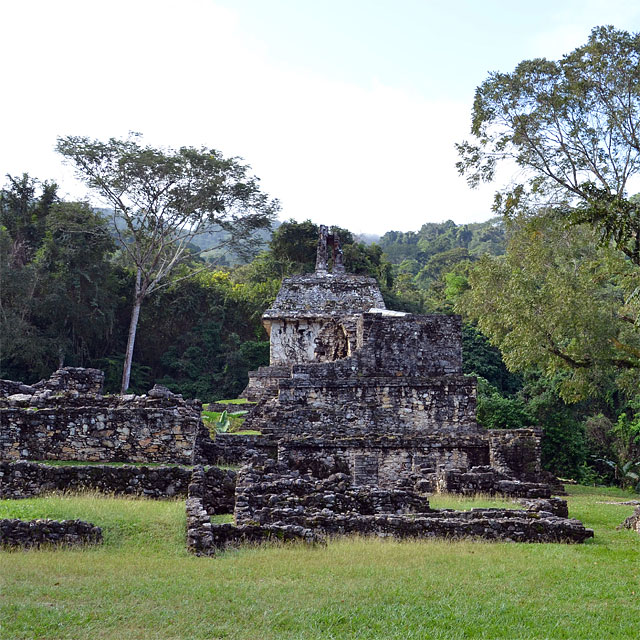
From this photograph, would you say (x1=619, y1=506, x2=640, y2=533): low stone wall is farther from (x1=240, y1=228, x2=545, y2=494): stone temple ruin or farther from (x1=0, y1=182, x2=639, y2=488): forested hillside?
(x1=0, y1=182, x2=639, y2=488): forested hillside

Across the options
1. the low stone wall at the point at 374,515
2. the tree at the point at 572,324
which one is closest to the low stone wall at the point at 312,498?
the low stone wall at the point at 374,515

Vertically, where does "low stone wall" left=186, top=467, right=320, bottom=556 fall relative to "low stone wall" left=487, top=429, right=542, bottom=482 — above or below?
below

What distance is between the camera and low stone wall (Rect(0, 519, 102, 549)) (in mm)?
8297

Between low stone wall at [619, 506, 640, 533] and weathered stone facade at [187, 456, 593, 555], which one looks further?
low stone wall at [619, 506, 640, 533]

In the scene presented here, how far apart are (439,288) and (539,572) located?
140ft

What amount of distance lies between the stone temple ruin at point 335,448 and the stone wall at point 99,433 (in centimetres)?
2

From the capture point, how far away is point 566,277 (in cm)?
2167

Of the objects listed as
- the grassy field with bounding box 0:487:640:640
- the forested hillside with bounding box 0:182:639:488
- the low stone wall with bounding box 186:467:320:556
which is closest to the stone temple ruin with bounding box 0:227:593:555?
the low stone wall with bounding box 186:467:320:556

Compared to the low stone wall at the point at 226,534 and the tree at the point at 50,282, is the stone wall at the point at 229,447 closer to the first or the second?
the low stone wall at the point at 226,534

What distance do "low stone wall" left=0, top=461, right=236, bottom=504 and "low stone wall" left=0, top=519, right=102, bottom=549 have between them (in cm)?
256

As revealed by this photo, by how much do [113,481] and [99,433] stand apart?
2.26 metres

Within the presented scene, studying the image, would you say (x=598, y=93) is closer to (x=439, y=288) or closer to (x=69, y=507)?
(x=69, y=507)

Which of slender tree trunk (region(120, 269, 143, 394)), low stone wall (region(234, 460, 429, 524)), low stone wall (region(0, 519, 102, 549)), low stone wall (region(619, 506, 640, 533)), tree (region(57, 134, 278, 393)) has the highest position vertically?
tree (region(57, 134, 278, 393))

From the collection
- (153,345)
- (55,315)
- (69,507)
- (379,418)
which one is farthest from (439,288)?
(69,507)
